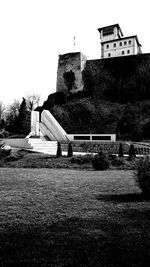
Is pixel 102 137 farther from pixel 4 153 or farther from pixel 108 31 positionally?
pixel 108 31

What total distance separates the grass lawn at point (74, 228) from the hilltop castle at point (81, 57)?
1540 inches

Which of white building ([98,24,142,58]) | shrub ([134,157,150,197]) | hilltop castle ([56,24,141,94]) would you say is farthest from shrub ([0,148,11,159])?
white building ([98,24,142,58])

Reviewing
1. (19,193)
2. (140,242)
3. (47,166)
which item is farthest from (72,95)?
(140,242)

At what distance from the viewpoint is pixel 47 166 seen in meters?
12.4

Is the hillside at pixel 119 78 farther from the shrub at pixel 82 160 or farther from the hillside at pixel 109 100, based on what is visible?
the shrub at pixel 82 160

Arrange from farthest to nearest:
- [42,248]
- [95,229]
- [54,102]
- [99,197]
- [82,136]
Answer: [54,102], [82,136], [99,197], [95,229], [42,248]

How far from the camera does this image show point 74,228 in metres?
3.43

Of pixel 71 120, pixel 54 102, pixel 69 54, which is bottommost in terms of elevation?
pixel 71 120

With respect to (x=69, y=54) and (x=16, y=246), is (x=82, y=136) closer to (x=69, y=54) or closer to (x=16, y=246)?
(x=69, y=54)

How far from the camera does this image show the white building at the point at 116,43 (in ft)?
157

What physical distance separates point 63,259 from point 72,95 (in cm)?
4113

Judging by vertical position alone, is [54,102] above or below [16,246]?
above

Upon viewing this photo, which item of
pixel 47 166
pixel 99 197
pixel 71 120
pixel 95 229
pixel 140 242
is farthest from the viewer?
pixel 71 120

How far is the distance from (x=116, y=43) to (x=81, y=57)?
9562 mm
